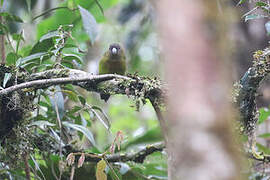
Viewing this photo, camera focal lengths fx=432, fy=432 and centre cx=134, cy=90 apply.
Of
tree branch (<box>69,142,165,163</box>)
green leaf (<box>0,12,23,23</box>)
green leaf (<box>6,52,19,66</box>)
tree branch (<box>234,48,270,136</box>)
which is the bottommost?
tree branch (<box>69,142,165,163</box>)

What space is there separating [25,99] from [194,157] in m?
1.85

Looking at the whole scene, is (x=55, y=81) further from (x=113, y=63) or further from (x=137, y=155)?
(x=113, y=63)

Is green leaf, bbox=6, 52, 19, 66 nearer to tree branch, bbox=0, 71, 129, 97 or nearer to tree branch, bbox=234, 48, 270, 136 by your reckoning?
tree branch, bbox=0, 71, 129, 97

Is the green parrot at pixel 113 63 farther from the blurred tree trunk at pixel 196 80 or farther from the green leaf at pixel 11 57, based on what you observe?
the blurred tree trunk at pixel 196 80

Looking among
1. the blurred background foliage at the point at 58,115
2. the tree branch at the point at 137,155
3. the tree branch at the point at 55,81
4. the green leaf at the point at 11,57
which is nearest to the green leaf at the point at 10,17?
the blurred background foliage at the point at 58,115

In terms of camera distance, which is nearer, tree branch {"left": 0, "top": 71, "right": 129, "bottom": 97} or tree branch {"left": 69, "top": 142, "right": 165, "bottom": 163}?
tree branch {"left": 0, "top": 71, "right": 129, "bottom": 97}

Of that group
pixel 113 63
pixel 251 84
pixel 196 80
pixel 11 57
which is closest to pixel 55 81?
pixel 11 57

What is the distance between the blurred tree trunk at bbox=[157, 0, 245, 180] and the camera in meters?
0.83

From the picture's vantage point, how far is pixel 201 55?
0.83 meters

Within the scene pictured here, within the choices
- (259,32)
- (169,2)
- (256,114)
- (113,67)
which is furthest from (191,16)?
(259,32)

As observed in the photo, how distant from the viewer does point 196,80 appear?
84 cm

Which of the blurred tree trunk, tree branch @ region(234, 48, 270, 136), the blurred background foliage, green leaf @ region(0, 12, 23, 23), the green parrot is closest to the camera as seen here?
the blurred tree trunk

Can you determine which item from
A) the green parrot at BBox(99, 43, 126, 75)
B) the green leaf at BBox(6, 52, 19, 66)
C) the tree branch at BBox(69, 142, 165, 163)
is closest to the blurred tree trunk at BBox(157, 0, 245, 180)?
the tree branch at BBox(69, 142, 165, 163)

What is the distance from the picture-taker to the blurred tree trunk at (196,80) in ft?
2.73
